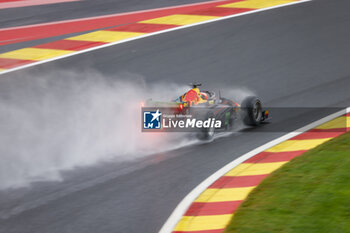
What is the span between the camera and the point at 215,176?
959 cm

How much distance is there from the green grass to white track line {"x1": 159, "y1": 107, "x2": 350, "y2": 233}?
80 cm

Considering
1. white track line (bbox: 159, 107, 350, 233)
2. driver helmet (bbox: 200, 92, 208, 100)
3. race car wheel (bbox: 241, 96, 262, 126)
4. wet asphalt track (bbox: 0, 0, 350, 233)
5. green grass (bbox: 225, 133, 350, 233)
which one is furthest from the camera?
race car wheel (bbox: 241, 96, 262, 126)

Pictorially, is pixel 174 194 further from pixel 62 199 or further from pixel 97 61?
pixel 97 61

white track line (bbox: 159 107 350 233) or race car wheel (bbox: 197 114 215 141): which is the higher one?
race car wheel (bbox: 197 114 215 141)

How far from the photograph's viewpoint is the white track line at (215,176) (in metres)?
7.93

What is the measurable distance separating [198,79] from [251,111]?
3.50 meters

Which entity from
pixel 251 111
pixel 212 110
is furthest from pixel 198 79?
pixel 212 110

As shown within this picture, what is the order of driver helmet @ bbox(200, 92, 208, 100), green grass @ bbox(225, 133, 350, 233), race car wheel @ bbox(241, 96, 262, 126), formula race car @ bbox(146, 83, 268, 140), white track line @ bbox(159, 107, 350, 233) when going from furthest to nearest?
race car wheel @ bbox(241, 96, 262, 126) → driver helmet @ bbox(200, 92, 208, 100) → formula race car @ bbox(146, 83, 268, 140) → white track line @ bbox(159, 107, 350, 233) → green grass @ bbox(225, 133, 350, 233)

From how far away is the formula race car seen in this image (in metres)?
11.1

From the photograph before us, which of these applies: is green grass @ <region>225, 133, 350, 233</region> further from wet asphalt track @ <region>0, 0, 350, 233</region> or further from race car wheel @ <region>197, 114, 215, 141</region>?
race car wheel @ <region>197, 114, 215, 141</region>

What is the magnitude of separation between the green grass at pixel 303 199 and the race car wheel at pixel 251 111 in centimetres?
221

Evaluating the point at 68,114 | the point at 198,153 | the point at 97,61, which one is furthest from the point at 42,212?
the point at 97,61

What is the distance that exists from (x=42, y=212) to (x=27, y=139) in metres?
3.59

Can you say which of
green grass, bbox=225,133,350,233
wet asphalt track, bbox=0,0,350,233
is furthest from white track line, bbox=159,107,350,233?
green grass, bbox=225,133,350,233
